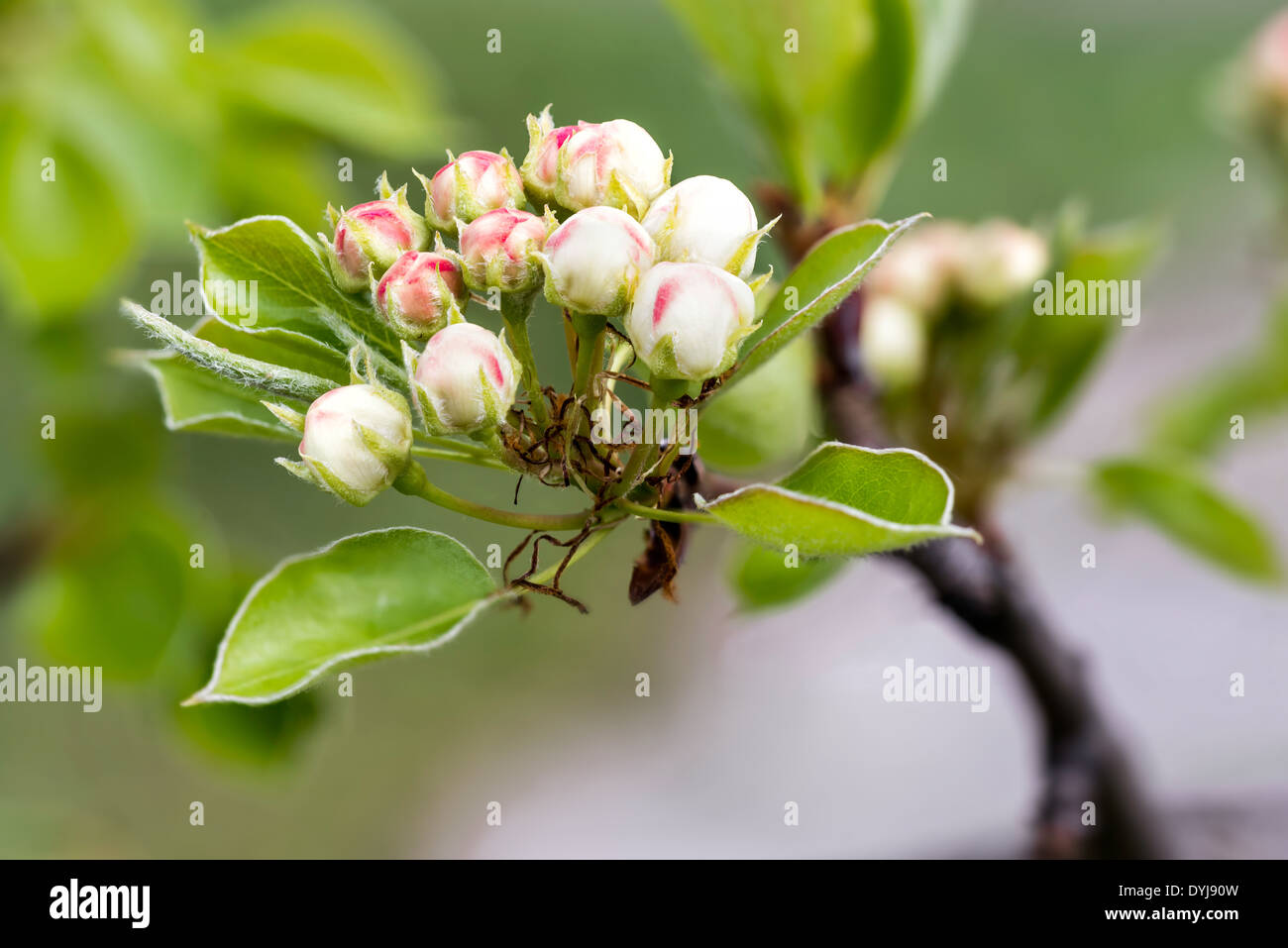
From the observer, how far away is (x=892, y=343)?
3.18ft

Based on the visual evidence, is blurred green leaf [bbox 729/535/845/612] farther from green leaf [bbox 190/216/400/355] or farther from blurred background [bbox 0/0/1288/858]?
blurred background [bbox 0/0/1288/858]

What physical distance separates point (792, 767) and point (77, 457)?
2126mm

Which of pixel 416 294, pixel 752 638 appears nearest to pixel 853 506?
pixel 416 294

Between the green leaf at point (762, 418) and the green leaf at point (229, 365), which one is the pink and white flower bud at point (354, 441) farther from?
the green leaf at point (762, 418)

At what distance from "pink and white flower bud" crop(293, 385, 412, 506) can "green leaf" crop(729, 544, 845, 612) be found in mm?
340

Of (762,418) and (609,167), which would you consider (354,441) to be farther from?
(762,418)

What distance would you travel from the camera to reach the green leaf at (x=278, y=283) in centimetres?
55

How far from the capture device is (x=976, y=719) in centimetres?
296

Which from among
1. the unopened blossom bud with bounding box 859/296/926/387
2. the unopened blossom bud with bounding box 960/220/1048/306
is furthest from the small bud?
the unopened blossom bud with bounding box 960/220/1048/306

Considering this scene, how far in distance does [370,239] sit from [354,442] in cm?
10

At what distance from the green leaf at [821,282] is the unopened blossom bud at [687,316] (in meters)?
0.03

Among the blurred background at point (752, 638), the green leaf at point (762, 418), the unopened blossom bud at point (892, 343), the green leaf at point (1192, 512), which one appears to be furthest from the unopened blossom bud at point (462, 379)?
the blurred background at point (752, 638)

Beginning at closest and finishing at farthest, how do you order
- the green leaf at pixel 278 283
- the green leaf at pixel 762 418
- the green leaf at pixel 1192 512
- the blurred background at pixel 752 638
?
the green leaf at pixel 278 283 → the green leaf at pixel 762 418 → the green leaf at pixel 1192 512 → the blurred background at pixel 752 638

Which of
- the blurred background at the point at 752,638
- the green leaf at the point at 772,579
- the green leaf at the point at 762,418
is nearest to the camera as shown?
the green leaf at the point at 762,418
